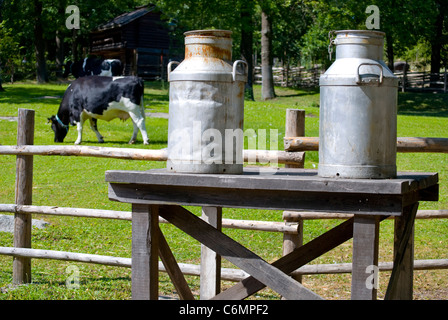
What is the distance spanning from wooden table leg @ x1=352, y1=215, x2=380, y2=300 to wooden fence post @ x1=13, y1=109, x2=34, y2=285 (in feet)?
12.7

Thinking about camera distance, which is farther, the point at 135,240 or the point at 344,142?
the point at 135,240

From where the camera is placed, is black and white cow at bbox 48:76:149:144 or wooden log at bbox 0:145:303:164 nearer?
wooden log at bbox 0:145:303:164

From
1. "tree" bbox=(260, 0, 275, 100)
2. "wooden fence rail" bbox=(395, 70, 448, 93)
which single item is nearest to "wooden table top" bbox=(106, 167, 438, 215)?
"tree" bbox=(260, 0, 275, 100)

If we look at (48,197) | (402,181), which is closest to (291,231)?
(402,181)

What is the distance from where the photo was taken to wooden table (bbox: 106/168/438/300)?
269 centimetres

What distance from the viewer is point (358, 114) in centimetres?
283

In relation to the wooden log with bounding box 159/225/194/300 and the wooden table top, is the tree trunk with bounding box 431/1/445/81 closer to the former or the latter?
the wooden log with bounding box 159/225/194/300

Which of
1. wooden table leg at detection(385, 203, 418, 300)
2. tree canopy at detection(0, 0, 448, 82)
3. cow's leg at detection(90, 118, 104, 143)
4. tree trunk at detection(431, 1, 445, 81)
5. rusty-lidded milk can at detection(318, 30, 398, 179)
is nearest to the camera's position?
rusty-lidded milk can at detection(318, 30, 398, 179)

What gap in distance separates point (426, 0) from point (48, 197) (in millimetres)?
23135

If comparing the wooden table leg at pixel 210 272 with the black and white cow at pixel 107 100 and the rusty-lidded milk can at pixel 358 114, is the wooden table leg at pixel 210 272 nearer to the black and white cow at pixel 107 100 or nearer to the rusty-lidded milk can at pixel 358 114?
the rusty-lidded milk can at pixel 358 114

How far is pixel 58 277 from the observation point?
20.3 feet

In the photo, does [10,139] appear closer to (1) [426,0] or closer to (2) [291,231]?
(2) [291,231]

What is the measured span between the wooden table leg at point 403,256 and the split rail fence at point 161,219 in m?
1.32

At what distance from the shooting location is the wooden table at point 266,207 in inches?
106
